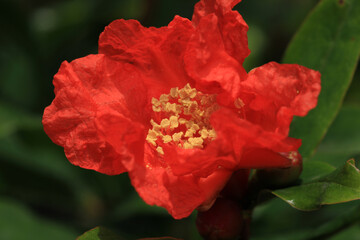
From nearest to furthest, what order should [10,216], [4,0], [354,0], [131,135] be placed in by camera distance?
[131,135] < [354,0] < [10,216] < [4,0]

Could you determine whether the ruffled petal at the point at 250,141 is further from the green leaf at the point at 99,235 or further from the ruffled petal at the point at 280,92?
the green leaf at the point at 99,235

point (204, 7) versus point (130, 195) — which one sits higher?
point (204, 7)

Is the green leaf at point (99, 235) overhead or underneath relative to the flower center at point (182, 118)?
underneath

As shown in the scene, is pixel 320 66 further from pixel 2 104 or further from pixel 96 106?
pixel 2 104

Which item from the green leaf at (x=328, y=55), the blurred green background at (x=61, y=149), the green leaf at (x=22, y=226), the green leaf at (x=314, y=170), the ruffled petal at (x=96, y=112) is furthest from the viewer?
the blurred green background at (x=61, y=149)

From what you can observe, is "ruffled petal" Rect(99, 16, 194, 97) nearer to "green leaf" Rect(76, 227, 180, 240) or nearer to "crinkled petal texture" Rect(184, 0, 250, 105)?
"crinkled petal texture" Rect(184, 0, 250, 105)

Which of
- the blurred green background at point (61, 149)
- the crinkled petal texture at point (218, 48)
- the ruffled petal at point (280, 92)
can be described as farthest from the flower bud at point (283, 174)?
the blurred green background at point (61, 149)

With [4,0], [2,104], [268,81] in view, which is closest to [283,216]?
[268,81]

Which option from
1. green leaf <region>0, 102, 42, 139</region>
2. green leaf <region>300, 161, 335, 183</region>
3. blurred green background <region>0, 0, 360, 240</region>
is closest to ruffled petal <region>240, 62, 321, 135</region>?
green leaf <region>300, 161, 335, 183</region>
